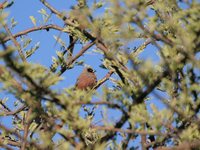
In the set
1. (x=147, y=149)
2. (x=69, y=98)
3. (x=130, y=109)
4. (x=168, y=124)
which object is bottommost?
(x=147, y=149)

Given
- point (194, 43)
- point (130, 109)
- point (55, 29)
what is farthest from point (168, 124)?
point (55, 29)

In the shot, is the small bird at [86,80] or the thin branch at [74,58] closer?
the thin branch at [74,58]

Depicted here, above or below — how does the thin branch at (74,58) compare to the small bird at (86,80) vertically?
above

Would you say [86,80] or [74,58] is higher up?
[74,58]

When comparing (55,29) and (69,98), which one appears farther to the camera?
(55,29)

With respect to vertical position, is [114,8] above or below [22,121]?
above

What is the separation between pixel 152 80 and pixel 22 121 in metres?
1.97

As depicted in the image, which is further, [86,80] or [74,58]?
[86,80]

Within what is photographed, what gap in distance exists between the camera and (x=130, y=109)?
264cm

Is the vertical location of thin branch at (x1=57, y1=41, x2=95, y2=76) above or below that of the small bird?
above

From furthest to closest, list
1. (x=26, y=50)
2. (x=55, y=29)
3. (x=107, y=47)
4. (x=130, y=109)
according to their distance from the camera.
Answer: (x=26, y=50) < (x=55, y=29) < (x=107, y=47) < (x=130, y=109)

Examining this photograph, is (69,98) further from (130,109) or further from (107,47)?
(107,47)

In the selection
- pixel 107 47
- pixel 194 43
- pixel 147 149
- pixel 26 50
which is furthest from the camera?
pixel 26 50

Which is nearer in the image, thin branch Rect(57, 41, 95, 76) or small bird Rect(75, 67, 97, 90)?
thin branch Rect(57, 41, 95, 76)
